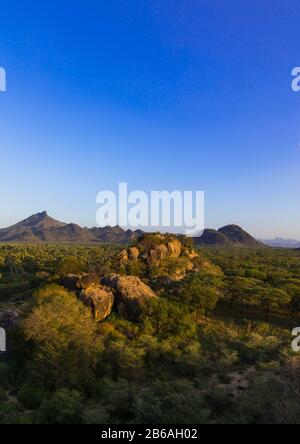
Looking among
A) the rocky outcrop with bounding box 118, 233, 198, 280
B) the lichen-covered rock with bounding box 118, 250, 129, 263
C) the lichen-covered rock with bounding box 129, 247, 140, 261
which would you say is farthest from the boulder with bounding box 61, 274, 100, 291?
the lichen-covered rock with bounding box 129, 247, 140, 261

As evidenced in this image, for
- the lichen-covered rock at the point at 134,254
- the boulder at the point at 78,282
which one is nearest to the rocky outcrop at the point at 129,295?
the boulder at the point at 78,282

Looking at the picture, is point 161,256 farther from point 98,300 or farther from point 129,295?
point 98,300

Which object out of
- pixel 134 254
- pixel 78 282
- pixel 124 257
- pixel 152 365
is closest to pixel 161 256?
pixel 134 254

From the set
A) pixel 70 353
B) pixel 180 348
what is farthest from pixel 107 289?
pixel 70 353

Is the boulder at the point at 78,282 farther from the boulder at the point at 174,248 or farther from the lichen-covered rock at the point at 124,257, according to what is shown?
the boulder at the point at 174,248

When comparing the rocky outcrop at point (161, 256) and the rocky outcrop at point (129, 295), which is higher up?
the rocky outcrop at point (161, 256)
